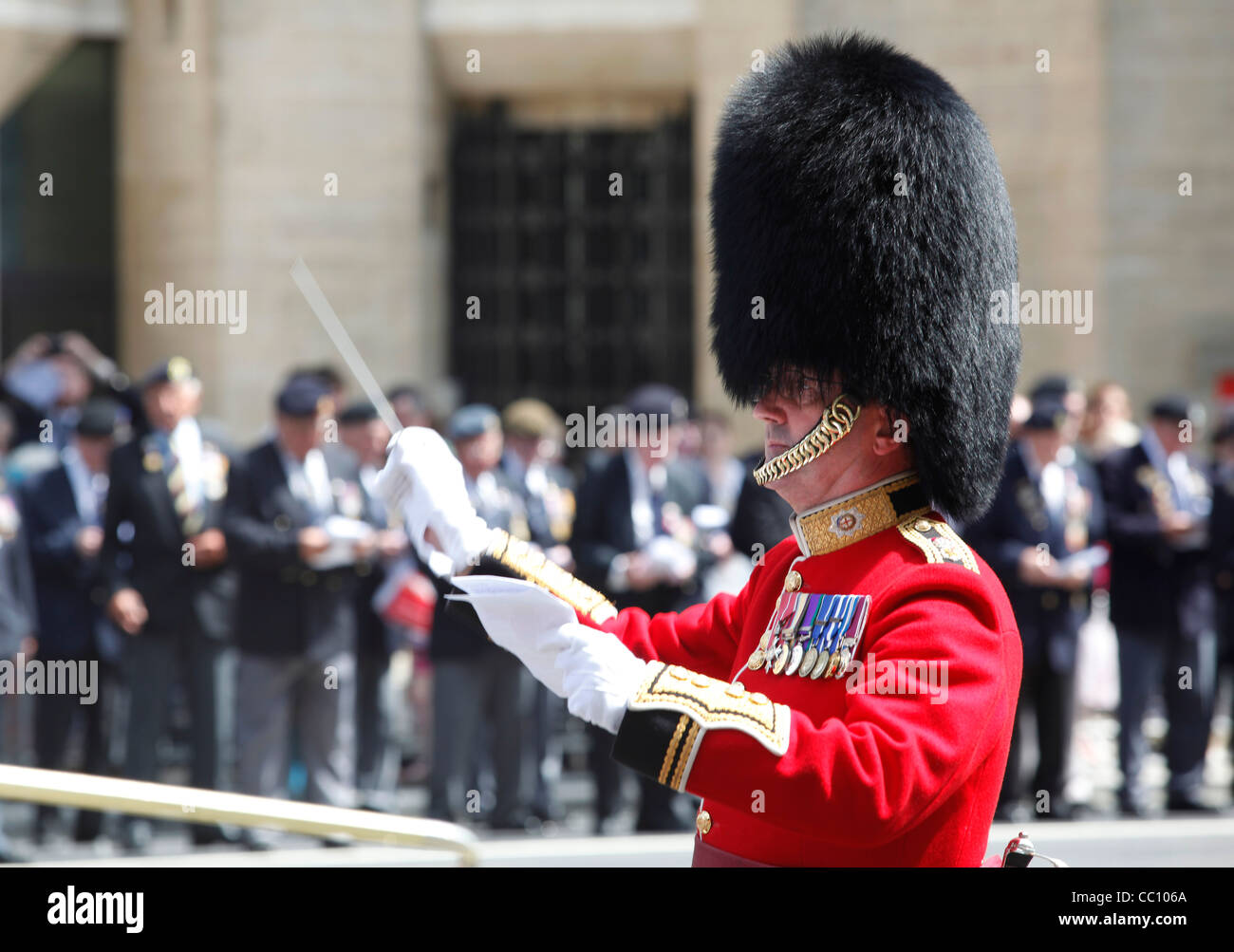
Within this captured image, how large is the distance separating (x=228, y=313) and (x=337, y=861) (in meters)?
5.86

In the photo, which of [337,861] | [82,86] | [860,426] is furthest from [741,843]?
[82,86]

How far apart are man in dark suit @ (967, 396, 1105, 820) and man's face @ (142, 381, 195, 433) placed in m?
3.61

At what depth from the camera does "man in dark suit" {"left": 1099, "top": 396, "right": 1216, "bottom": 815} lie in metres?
7.70

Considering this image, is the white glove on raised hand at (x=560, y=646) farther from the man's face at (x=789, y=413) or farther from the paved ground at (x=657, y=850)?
the paved ground at (x=657, y=850)

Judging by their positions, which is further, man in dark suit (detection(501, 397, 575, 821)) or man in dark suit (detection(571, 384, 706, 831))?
man in dark suit (detection(501, 397, 575, 821))

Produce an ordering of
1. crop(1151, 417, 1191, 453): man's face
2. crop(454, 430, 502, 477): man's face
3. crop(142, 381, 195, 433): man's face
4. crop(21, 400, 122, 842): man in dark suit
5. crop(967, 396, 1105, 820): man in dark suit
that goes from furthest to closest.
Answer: crop(1151, 417, 1191, 453): man's face < crop(454, 430, 502, 477): man's face < crop(967, 396, 1105, 820): man in dark suit < crop(142, 381, 195, 433): man's face < crop(21, 400, 122, 842): man in dark suit

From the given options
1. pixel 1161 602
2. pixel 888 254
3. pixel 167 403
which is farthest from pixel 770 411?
pixel 1161 602

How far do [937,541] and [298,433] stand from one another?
5360mm

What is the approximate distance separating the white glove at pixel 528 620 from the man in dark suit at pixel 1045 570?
5430 millimetres

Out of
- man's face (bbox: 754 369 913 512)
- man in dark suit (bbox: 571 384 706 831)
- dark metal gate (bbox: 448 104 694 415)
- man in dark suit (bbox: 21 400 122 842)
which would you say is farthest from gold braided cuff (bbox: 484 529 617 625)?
dark metal gate (bbox: 448 104 694 415)

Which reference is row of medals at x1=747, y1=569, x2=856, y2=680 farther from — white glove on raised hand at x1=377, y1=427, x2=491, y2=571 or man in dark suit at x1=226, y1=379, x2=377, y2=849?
man in dark suit at x1=226, y1=379, x2=377, y2=849

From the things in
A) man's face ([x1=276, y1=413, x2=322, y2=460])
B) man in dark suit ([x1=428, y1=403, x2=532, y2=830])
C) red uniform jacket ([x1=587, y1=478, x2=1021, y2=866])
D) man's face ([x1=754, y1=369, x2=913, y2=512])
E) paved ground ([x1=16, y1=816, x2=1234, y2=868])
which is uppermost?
man's face ([x1=754, y1=369, x2=913, y2=512])

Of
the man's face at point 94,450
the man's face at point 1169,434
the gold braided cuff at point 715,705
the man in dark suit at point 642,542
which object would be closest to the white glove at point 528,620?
the gold braided cuff at point 715,705

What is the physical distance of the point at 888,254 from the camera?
2.52m
